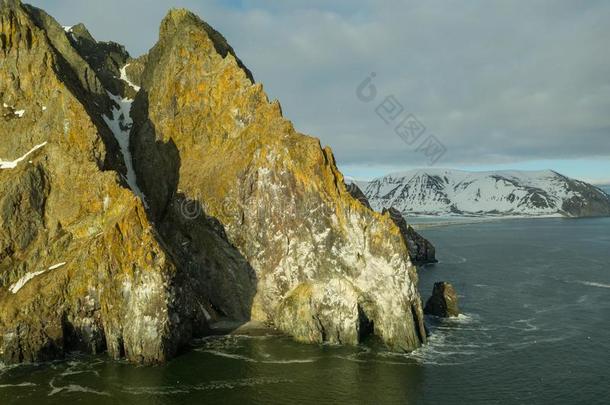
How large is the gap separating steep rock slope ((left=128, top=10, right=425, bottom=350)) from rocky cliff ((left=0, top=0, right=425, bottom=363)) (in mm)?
231

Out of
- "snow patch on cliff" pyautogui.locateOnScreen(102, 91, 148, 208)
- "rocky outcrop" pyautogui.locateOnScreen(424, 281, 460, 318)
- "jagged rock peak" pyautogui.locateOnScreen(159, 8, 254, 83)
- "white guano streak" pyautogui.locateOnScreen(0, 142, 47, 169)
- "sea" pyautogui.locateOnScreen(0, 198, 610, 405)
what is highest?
"jagged rock peak" pyautogui.locateOnScreen(159, 8, 254, 83)

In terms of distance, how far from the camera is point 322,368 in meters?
57.2

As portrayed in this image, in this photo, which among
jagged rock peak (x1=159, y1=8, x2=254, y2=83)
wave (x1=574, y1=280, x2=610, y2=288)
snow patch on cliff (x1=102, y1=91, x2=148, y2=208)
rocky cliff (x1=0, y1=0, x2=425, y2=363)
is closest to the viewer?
rocky cliff (x1=0, y1=0, x2=425, y2=363)

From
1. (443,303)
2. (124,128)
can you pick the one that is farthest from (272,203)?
(124,128)

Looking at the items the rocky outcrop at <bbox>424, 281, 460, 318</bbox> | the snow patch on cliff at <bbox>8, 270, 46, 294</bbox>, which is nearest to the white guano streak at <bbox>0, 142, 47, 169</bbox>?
the snow patch on cliff at <bbox>8, 270, 46, 294</bbox>

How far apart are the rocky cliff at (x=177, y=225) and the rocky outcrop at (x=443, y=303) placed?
14.0 meters

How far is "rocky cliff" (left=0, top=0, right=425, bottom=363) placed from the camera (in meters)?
61.8

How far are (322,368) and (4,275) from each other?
45818 millimetres

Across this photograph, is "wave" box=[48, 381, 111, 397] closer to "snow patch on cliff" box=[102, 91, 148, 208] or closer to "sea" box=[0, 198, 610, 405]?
"sea" box=[0, 198, 610, 405]

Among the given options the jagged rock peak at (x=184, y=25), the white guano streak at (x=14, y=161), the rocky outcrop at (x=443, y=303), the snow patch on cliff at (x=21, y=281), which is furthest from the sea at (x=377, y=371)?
the jagged rock peak at (x=184, y=25)

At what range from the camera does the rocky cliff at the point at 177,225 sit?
61.8 m

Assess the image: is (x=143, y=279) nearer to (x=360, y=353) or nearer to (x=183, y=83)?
(x=360, y=353)

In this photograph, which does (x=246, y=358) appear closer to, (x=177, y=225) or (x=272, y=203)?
(x=272, y=203)

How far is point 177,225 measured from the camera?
268 ft
